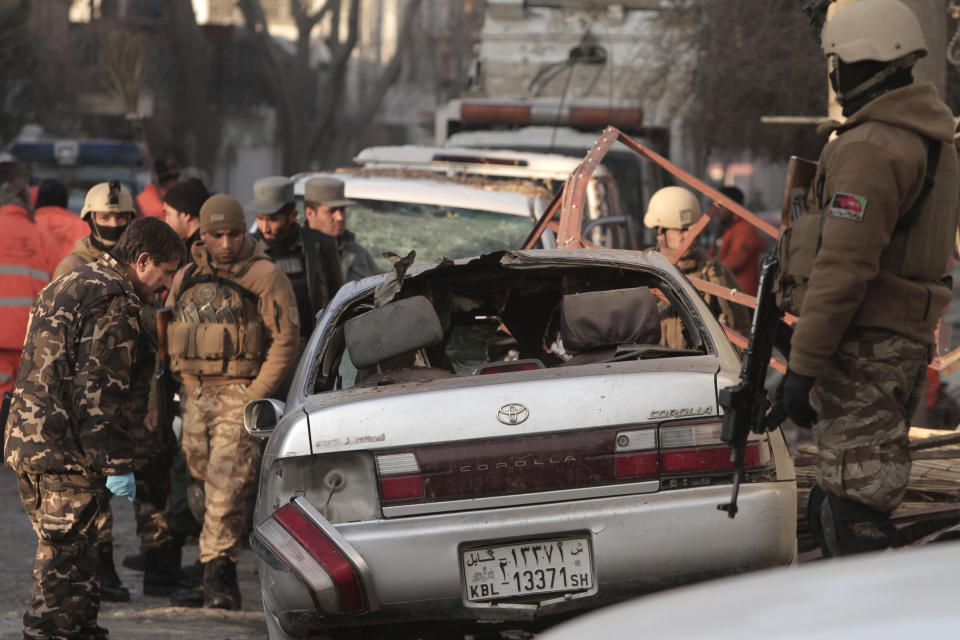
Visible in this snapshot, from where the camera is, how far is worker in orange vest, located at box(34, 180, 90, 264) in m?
10.5

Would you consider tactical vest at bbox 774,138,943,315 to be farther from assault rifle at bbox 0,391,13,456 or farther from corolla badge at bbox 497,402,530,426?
assault rifle at bbox 0,391,13,456

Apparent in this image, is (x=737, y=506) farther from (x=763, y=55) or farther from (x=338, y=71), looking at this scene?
(x=338, y=71)

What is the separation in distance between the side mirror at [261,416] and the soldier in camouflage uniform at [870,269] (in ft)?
6.37

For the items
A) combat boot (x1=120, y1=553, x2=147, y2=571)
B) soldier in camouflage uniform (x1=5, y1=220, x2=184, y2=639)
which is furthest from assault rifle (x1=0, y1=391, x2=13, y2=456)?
combat boot (x1=120, y1=553, x2=147, y2=571)

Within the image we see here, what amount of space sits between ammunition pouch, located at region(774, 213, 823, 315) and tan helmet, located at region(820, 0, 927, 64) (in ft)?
1.62

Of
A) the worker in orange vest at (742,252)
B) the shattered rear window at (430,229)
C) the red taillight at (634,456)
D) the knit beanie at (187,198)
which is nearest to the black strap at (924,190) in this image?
the red taillight at (634,456)

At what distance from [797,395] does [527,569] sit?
37.2 inches

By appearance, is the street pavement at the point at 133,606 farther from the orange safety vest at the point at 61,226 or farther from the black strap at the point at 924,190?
the black strap at the point at 924,190

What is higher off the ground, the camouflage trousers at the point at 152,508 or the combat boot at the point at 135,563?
the camouflage trousers at the point at 152,508

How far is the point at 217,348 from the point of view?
269 inches

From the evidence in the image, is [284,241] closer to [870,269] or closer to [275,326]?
[275,326]

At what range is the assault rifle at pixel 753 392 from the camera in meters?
4.48

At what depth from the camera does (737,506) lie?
15.1ft

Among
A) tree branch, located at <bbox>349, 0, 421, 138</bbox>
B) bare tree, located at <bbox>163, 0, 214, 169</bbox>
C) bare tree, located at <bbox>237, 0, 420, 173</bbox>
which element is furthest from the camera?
tree branch, located at <bbox>349, 0, 421, 138</bbox>
